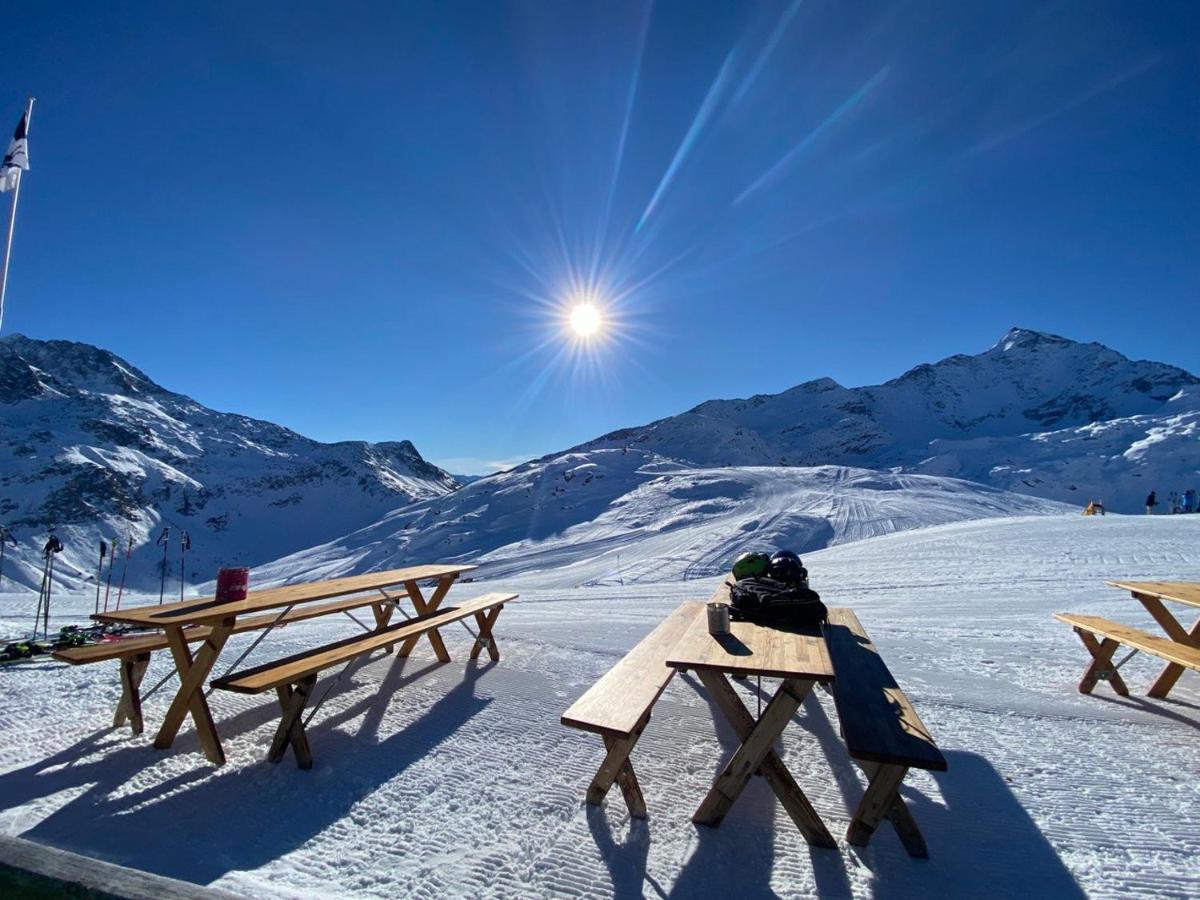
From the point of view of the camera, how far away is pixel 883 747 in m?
2.34

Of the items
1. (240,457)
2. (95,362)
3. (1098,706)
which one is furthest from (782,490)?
(95,362)

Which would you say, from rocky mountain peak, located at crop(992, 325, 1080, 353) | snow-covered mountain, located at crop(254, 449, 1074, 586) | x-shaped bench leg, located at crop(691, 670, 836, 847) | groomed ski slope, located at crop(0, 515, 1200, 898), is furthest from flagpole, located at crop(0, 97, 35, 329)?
rocky mountain peak, located at crop(992, 325, 1080, 353)

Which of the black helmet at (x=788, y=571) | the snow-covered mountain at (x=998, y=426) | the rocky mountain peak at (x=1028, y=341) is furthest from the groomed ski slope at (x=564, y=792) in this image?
the rocky mountain peak at (x=1028, y=341)

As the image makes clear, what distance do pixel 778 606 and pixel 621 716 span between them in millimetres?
1492

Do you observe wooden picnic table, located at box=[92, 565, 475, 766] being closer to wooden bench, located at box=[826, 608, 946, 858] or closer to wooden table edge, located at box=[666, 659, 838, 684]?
wooden table edge, located at box=[666, 659, 838, 684]

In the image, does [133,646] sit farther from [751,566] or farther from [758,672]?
[751,566]

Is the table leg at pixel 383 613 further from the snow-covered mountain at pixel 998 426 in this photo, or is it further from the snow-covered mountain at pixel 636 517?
the snow-covered mountain at pixel 998 426

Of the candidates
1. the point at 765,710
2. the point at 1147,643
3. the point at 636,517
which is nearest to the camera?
the point at 765,710

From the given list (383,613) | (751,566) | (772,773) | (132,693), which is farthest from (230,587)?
(751,566)

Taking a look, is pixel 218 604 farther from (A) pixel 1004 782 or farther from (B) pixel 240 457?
(B) pixel 240 457

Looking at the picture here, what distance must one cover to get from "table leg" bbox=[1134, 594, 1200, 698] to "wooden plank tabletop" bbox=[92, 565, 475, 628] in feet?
20.3

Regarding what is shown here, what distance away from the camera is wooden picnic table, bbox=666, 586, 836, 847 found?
2652 millimetres

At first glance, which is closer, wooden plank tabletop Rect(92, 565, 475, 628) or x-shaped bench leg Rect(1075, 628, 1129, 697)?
wooden plank tabletop Rect(92, 565, 475, 628)

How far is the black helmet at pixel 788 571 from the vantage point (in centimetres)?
410
